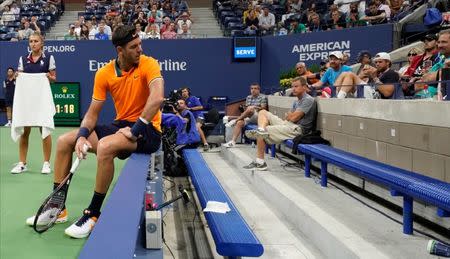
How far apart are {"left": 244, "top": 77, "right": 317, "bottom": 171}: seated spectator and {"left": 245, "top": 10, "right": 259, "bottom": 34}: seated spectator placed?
7.66 metres

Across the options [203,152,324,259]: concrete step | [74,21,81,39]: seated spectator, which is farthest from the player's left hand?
[74,21,81,39]: seated spectator

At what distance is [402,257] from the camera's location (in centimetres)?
305

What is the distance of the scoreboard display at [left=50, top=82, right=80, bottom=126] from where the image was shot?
45.9ft

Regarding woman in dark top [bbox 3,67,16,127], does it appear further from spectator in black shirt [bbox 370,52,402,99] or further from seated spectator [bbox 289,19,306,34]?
spectator in black shirt [bbox 370,52,402,99]

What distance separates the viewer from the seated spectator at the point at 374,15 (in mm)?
10227

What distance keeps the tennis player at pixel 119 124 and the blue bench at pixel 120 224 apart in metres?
0.37

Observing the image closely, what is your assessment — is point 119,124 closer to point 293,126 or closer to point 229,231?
point 229,231

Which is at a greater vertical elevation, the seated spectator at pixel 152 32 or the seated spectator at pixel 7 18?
the seated spectator at pixel 7 18

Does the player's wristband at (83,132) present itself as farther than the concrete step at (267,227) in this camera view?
No

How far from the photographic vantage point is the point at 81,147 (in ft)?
9.35

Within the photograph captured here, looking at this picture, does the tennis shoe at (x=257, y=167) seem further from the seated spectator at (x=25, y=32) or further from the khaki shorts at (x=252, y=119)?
the seated spectator at (x=25, y=32)

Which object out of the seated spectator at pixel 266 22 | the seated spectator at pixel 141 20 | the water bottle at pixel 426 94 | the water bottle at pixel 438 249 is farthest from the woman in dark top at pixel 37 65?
the seated spectator at pixel 141 20

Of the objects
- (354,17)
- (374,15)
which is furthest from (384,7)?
(354,17)

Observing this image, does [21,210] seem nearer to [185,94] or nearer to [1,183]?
[1,183]
